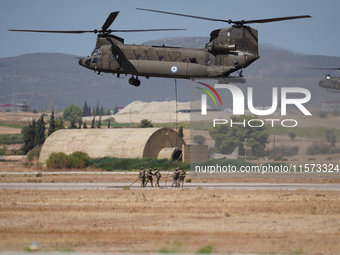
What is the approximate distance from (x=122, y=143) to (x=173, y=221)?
50.4 meters

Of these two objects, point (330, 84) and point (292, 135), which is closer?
point (292, 135)

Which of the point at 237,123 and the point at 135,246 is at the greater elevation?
the point at 237,123

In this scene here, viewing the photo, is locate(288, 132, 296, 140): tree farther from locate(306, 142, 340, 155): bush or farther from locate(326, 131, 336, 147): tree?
locate(326, 131, 336, 147): tree

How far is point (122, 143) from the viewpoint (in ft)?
241

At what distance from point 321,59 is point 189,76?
100 feet

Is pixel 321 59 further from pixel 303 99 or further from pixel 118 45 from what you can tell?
pixel 118 45

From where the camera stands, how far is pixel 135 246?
17.5 metres

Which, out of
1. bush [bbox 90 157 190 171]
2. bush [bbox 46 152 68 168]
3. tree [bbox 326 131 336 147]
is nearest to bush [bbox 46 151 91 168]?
bush [bbox 46 152 68 168]

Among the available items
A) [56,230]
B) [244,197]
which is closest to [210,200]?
[244,197]

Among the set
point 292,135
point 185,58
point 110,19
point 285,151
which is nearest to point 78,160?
point 285,151

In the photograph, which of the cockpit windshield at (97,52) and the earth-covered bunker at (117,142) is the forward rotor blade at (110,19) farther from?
the earth-covered bunker at (117,142)

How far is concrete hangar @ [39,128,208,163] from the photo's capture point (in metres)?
70.4

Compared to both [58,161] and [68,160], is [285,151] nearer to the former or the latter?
[68,160]

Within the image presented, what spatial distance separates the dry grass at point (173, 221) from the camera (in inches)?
707
